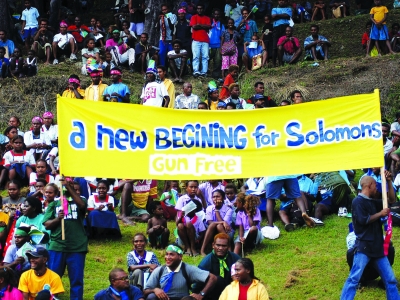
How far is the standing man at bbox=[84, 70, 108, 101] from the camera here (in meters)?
22.3

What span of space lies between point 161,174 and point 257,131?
137 cm

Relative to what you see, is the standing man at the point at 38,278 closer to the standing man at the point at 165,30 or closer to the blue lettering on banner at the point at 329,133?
the blue lettering on banner at the point at 329,133

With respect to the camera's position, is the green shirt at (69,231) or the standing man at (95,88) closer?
the green shirt at (69,231)

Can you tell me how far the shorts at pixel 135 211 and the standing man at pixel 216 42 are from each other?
7525mm

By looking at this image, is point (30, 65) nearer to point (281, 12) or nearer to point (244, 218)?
point (281, 12)

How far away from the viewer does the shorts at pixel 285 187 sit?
17469 mm

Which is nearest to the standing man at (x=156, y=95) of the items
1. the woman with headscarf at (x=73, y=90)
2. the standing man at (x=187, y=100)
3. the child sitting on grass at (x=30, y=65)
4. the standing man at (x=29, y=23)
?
the standing man at (x=187, y=100)

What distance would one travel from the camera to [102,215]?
685 inches

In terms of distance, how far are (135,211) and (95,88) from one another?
14.4ft

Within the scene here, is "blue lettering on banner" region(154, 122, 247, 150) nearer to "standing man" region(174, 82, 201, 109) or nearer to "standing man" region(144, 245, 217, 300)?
"standing man" region(144, 245, 217, 300)

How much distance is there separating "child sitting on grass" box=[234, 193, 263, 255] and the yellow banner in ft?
10.1

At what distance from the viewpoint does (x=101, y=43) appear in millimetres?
27406

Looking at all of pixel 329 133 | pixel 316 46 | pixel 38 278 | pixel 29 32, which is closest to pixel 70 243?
pixel 38 278

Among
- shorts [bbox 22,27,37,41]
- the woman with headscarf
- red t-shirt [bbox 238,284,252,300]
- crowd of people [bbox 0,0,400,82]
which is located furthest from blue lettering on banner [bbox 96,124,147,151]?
shorts [bbox 22,27,37,41]
